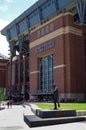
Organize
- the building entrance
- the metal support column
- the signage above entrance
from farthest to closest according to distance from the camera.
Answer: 1. the building entrance
2. the metal support column
3. the signage above entrance

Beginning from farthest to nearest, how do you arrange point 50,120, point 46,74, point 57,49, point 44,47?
point 46,74 < point 44,47 < point 57,49 < point 50,120

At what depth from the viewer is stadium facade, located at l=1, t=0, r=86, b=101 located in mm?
66250

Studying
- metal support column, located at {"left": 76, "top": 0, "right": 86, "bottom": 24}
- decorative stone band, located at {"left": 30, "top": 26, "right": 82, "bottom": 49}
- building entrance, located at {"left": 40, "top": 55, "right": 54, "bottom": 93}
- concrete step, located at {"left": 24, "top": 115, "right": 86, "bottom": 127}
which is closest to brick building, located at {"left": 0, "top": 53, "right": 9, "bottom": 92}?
building entrance, located at {"left": 40, "top": 55, "right": 54, "bottom": 93}

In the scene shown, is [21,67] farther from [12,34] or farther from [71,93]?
[71,93]

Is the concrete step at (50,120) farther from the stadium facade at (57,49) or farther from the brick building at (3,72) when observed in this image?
the brick building at (3,72)

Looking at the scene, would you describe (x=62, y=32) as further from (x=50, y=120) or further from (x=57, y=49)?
(x=50, y=120)

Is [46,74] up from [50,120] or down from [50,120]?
up

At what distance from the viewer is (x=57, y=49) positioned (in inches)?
2741

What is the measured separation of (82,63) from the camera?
223 feet

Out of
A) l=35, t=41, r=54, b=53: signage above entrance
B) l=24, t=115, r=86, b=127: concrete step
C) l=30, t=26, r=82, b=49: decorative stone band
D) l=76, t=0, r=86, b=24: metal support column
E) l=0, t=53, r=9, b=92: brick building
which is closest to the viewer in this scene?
l=24, t=115, r=86, b=127: concrete step

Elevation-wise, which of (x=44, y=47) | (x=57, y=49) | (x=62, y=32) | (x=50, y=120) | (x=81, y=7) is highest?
(x=81, y=7)

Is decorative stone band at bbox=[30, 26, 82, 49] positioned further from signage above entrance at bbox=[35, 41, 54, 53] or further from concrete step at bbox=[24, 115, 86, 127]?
concrete step at bbox=[24, 115, 86, 127]

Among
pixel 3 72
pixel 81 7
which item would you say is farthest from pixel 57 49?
pixel 3 72

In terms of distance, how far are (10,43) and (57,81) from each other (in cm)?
4733
